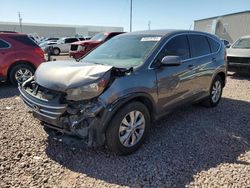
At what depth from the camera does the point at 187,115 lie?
16.9ft

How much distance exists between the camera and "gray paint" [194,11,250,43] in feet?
102

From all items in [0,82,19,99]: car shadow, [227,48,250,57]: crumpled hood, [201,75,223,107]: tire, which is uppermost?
[227,48,250,57]: crumpled hood

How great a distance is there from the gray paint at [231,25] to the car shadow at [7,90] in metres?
30.4

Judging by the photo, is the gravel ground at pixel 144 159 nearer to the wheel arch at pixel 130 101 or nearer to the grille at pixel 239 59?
the wheel arch at pixel 130 101

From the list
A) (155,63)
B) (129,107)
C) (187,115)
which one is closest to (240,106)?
(187,115)

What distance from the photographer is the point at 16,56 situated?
24.9 ft

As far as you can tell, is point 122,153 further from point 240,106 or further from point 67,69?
point 240,106

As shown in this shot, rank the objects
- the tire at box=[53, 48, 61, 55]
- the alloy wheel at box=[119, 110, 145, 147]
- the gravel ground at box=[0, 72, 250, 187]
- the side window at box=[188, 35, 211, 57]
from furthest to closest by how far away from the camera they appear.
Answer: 1. the tire at box=[53, 48, 61, 55]
2. the side window at box=[188, 35, 211, 57]
3. the alloy wheel at box=[119, 110, 145, 147]
4. the gravel ground at box=[0, 72, 250, 187]

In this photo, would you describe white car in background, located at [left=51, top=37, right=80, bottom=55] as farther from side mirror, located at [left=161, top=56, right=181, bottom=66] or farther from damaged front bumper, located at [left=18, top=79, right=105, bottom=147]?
damaged front bumper, located at [left=18, top=79, right=105, bottom=147]

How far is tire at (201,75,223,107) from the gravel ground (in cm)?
79

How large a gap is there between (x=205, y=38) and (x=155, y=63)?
83.0 inches

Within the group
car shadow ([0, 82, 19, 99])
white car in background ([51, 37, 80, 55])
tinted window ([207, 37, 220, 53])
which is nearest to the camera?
tinted window ([207, 37, 220, 53])

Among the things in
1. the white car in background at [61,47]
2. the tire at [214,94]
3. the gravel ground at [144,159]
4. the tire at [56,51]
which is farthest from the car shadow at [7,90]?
the white car in background at [61,47]

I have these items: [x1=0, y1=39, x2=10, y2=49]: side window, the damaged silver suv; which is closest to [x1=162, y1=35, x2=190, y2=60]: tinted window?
the damaged silver suv
